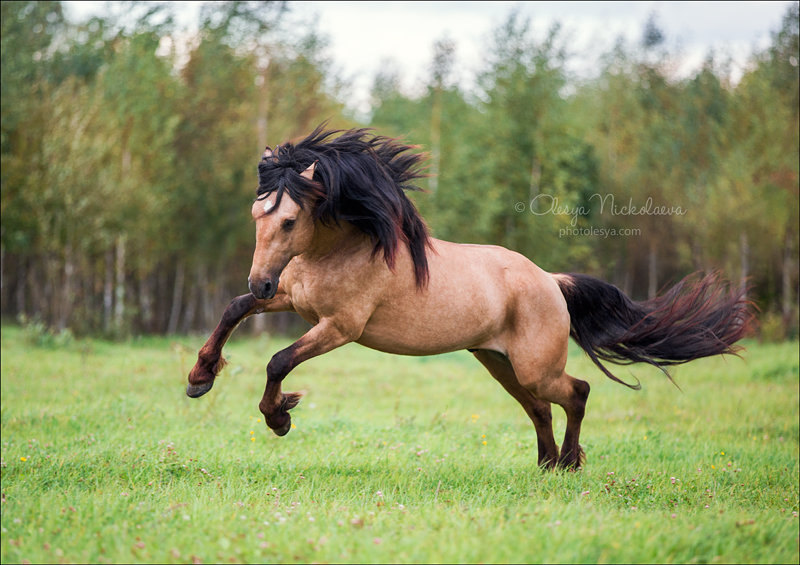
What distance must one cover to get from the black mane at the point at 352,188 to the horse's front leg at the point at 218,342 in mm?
815

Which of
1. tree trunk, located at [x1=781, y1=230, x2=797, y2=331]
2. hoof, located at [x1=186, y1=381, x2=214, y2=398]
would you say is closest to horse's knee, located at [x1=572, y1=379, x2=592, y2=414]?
hoof, located at [x1=186, y1=381, x2=214, y2=398]

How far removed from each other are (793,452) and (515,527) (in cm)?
622

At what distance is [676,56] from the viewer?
129 ft

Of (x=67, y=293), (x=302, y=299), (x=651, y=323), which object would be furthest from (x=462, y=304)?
(x=67, y=293)

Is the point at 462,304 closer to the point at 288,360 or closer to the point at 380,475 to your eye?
the point at 288,360

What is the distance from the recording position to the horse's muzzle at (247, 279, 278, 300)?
203 inches

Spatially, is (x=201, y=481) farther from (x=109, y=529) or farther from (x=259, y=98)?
(x=259, y=98)

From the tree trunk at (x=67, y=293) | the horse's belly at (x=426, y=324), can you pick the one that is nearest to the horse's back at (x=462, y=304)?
the horse's belly at (x=426, y=324)

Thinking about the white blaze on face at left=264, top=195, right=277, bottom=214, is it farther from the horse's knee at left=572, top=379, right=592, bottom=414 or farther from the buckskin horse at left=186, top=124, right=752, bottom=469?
the horse's knee at left=572, top=379, right=592, bottom=414

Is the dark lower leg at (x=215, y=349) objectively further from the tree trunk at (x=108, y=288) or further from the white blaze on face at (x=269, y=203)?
the tree trunk at (x=108, y=288)

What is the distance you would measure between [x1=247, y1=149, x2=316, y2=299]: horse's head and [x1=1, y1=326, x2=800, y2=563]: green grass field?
1524 millimetres

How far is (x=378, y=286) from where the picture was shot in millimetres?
5809

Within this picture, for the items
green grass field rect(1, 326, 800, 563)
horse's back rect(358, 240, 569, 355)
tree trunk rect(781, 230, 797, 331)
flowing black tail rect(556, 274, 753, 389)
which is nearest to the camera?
green grass field rect(1, 326, 800, 563)

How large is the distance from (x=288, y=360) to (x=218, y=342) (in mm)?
640
